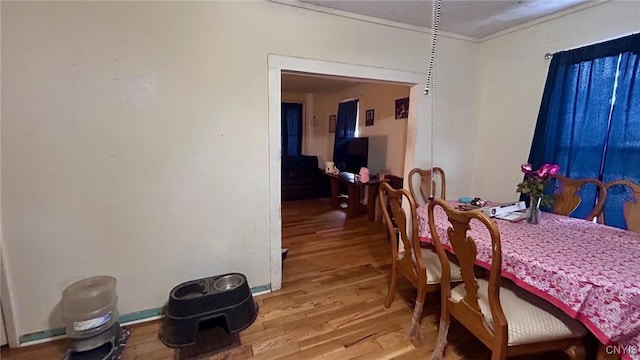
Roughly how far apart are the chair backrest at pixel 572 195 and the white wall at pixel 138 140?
195 cm

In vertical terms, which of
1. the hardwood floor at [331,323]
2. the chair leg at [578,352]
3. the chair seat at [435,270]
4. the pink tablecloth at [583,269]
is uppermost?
the pink tablecloth at [583,269]

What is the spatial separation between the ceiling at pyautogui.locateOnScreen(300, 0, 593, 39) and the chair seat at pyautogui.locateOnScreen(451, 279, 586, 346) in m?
2.05

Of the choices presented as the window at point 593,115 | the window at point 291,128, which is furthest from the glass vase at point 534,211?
the window at point 291,128

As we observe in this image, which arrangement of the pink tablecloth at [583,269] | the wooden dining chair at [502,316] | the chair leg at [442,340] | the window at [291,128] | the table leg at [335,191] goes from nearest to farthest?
Result: 1. the pink tablecloth at [583,269]
2. the wooden dining chair at [502,316]
3. the chair leg at [442,340]
4. the table leg at [335,191]
5. the window at [291,128]

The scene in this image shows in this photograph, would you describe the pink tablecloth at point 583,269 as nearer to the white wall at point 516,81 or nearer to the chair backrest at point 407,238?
the chair backrest at point 407,238

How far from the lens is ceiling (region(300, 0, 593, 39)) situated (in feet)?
6.93

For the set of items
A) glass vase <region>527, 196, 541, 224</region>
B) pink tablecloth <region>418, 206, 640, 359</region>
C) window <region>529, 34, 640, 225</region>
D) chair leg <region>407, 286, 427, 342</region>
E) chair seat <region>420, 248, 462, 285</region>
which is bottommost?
chair leg <region>407, 286, 427, 342</region>

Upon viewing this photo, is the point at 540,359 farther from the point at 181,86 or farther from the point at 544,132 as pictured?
the point at 181,86

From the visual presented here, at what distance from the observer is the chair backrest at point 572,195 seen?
1.93 meters

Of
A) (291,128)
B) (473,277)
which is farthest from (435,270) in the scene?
(291,128)

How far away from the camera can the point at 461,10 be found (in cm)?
223

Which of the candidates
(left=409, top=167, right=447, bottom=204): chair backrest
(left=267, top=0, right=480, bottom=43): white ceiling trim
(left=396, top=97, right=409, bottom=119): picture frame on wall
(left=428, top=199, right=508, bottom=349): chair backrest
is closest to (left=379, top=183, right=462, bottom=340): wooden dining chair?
(left=428, top=199, right=508, bottom=349): chair backrest

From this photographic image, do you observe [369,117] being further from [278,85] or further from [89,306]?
[89,306]

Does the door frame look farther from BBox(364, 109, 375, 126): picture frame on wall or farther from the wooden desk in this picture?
BBox(364, 109, 375, 126): picture frame on wall
